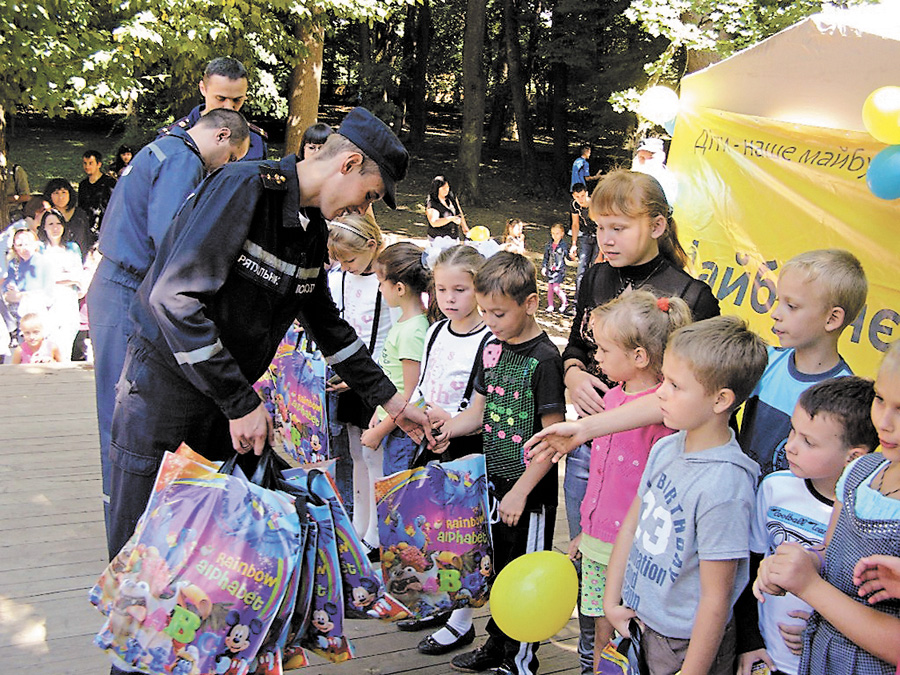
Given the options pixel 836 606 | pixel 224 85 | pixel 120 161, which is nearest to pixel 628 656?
pixel 836 606

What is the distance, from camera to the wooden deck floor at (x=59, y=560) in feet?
10.6

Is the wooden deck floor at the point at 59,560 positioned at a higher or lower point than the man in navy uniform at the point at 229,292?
lower

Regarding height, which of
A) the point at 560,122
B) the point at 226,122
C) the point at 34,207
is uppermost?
the point at 560,122

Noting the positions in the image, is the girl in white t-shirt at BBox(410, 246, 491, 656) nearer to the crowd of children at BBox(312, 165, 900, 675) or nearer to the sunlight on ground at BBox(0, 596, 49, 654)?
the crowd of children at BBox(312, 165, 900, 675)

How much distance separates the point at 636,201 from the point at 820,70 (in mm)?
1877

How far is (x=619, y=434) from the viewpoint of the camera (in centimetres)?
273

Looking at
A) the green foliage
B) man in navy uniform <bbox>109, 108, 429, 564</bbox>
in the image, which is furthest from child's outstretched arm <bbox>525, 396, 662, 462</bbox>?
the green foliage

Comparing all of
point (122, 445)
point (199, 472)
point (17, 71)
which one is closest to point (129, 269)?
point (122, 445)

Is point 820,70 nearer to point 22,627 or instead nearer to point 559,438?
point 559,438

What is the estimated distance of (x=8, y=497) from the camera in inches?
173

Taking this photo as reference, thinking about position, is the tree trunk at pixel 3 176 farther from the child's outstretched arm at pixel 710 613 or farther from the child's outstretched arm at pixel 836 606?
the child's outstretched arm at pixel 836 606

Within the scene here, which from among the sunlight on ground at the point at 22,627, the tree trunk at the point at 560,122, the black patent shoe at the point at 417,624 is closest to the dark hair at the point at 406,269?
the black patent shoe at the point at 417,624

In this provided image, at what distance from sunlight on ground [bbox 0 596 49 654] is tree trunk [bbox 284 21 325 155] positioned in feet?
39.5

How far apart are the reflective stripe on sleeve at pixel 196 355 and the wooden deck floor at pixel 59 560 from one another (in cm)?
142
